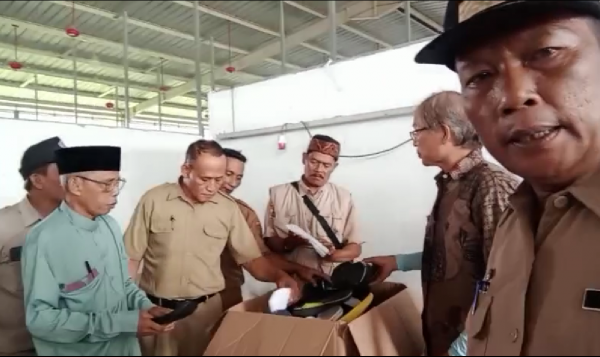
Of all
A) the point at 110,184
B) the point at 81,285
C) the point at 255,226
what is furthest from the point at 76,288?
the point at 255,226

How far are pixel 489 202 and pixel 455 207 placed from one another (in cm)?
5

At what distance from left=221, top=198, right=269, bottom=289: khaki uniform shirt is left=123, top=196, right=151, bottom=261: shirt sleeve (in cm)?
11

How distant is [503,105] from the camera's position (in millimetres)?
321

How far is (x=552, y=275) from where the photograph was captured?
36cm

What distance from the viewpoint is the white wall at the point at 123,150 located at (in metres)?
0.52

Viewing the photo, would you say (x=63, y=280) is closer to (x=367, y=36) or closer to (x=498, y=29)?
(x=498, y=29)

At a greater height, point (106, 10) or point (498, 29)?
point (106, 10)

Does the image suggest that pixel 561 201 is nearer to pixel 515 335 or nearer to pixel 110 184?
pixel 515 335

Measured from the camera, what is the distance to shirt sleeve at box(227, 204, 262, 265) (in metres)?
0.65

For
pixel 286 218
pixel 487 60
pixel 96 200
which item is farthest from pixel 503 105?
pixel 286 218

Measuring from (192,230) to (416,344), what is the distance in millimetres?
400

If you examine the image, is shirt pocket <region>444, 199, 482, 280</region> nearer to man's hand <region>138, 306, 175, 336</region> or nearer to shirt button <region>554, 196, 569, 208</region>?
shirt button <region>554, 196, 569, 208</region>

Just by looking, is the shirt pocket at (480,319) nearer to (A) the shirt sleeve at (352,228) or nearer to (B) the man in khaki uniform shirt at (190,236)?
(B) the man in khaki uniform shirt at (190,236)

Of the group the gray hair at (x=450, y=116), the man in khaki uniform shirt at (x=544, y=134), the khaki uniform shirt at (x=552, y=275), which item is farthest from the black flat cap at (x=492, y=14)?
the gray hair at (x=450, y=116)
